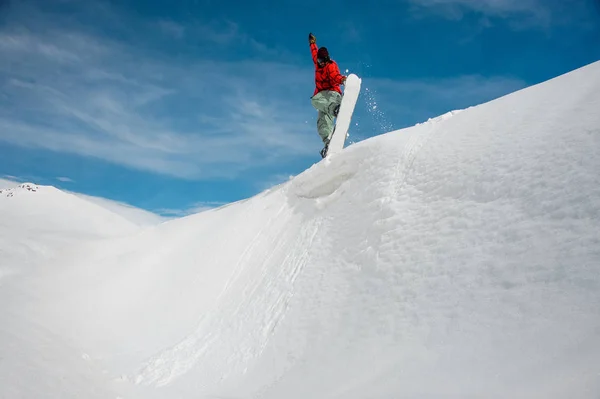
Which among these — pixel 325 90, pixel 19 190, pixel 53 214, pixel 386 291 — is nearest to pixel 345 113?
pixel 325 90

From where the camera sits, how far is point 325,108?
393 inches

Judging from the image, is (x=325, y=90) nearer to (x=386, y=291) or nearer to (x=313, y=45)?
(x=313, y=45)

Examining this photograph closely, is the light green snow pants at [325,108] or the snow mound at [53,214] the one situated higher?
the light green snow pants at [325,108]

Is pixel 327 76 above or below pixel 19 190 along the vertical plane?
above

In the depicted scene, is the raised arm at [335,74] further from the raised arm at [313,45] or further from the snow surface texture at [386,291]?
the snow surface texture at [386,291]

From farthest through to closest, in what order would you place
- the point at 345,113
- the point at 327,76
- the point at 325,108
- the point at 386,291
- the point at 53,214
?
the point at 53,214
the point at 325,108
the point at 327,76
the point at 345,113
the point at 386,291

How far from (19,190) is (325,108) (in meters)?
15.8

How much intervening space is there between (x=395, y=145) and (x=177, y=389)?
193 inches

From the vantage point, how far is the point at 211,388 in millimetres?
4875

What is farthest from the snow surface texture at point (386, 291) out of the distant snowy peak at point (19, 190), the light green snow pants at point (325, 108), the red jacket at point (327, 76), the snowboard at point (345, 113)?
the distant snowy peak at point (19, 190)

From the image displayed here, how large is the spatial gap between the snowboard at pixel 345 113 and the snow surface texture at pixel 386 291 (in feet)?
5.51

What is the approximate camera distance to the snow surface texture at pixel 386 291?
298 centimetres

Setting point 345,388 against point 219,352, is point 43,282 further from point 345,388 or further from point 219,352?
point 345,388

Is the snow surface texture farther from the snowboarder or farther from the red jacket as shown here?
the red jacket
